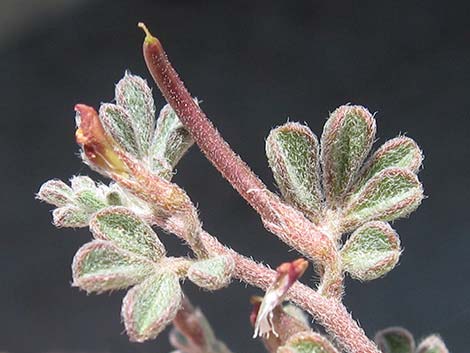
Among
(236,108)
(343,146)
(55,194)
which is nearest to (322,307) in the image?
(343,146)

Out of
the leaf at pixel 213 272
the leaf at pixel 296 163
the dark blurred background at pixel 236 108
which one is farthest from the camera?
the dark blurred background at pixel 236 108

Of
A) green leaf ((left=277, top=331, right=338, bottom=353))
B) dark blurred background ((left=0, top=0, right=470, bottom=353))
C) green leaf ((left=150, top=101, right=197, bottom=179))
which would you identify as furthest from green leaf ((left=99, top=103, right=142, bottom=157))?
dark blurred background ((left=0, top=0, right=470, bottom=353))

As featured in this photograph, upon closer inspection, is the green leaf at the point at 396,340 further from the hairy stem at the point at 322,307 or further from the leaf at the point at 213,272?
the leaf at the point at 213,272

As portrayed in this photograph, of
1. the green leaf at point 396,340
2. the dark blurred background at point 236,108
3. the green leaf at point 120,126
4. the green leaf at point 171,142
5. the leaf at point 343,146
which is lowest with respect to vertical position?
the green leaf at point 396,340

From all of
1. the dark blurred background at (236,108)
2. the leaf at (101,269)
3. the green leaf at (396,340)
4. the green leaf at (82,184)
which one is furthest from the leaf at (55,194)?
the dark blurred background at (236,108)

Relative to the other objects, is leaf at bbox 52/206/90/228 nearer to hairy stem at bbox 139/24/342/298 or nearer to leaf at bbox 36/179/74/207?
leaf at bbox 36/179/74/207
